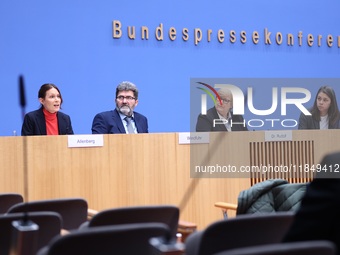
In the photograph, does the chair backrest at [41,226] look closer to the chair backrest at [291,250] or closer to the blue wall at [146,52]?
the chair backrest at [291,250]

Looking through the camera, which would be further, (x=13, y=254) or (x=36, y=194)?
(x=36, y=194)

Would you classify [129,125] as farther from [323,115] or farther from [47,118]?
[323,115]

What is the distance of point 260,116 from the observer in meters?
7.80

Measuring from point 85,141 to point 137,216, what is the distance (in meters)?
3.09

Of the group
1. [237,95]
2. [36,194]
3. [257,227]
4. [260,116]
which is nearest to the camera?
[257,227]

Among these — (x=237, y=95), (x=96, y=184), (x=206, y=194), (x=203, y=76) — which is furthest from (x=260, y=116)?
(x=96, y=184)

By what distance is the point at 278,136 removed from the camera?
6.64 metres

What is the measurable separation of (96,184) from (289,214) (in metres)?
3.55

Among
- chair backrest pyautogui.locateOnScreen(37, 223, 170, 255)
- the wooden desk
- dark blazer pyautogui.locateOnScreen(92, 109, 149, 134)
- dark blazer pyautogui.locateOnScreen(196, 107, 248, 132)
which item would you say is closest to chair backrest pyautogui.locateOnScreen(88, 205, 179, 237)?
chair backrest pyautogui.locateOnScreen(37, 223, 170, 255)

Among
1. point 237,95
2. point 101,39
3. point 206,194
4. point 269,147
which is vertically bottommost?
point 206,194

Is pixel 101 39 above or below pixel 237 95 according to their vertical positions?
above

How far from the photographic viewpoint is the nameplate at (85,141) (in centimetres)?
580

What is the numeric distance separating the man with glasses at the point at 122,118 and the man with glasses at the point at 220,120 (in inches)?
23.2

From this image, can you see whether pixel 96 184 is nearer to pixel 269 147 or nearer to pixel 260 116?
pixel 269 147
